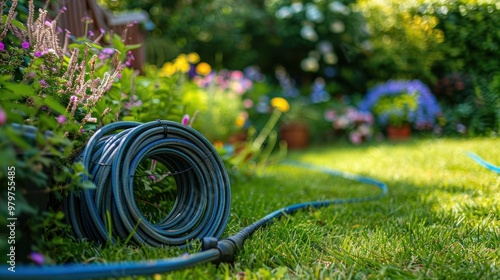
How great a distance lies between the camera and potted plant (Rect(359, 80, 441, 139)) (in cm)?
574

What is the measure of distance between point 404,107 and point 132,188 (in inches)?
191

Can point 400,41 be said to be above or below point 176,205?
above

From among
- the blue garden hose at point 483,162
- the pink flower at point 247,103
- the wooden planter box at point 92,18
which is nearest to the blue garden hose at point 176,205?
the wooden planter box at point 92,18

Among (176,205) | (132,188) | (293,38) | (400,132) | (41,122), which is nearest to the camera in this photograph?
(41,122)

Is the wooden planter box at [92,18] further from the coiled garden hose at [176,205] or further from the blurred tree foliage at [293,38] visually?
the blurred tree foliage at [293,38]

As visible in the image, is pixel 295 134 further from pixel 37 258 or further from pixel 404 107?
pixel 37 258

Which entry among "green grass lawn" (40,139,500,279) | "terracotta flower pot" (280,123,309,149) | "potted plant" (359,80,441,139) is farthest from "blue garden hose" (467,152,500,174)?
"terracotta flower pot" (280,123,309,149)

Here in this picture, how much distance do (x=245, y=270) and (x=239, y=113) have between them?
3805mm

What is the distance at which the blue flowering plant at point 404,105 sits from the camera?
226 inches

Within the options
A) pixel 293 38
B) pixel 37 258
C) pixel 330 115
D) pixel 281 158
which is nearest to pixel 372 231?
pixel 37 258

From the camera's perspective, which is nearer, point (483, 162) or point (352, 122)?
point (483, 162)

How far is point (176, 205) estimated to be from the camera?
6.46ft

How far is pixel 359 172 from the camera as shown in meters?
3.80

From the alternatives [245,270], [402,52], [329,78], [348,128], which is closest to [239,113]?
[348,128]
